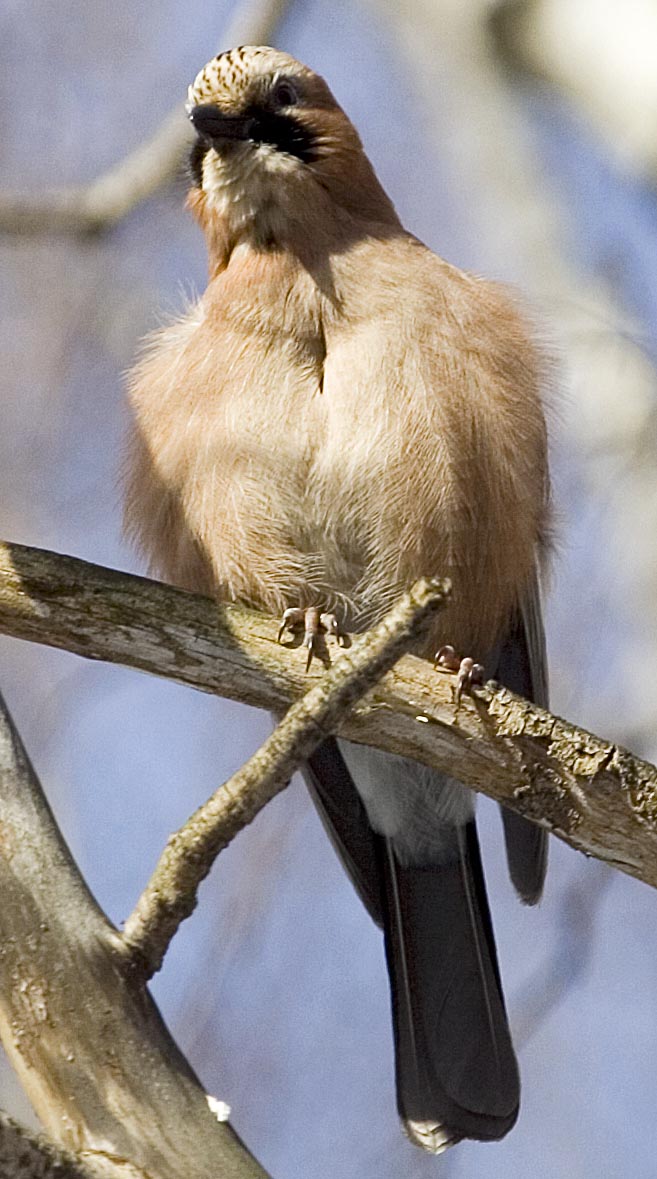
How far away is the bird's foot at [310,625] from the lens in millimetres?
3553

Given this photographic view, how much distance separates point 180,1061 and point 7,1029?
34cm

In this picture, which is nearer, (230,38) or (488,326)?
(488,326)

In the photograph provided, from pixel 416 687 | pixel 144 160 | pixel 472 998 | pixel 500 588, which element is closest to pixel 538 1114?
pixel 472 998

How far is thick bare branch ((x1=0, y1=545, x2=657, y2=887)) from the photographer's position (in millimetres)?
3318

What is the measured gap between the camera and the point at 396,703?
3.41m

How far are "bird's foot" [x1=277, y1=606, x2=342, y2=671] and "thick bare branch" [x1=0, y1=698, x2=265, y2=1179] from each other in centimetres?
69

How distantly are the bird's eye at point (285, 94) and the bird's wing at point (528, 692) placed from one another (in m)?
Answer: 1.39

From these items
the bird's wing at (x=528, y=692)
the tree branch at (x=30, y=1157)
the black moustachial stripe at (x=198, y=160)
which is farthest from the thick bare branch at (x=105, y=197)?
the tree branch at (x=30, y=1157)

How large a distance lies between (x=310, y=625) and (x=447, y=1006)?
1.33 metres

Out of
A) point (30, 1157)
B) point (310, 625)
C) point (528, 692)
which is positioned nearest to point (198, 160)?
point (310, 625)

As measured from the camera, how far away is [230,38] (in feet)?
17.8

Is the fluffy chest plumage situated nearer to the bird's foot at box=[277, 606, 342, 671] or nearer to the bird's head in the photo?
the bird's head

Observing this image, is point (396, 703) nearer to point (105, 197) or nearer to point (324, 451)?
point (324, 451)

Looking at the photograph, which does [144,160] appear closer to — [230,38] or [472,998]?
[230,38]
